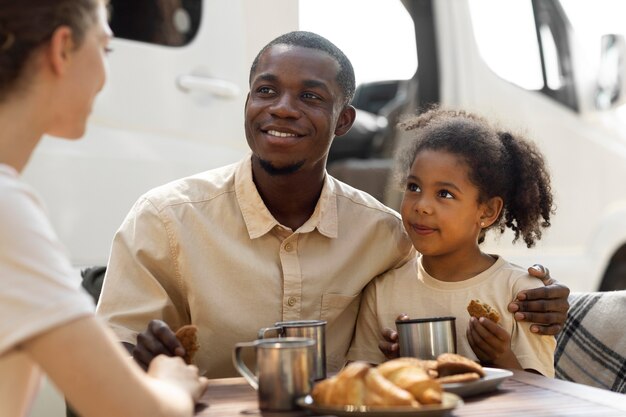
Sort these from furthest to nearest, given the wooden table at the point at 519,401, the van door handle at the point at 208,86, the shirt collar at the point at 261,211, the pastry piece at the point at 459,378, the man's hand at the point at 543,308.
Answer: the van door handle at the point at 208,86
the shirt collar at the point at 261,211
the man's hand at the point at 543,308
the pastry piece at the point at 459,378
the wooden table at the point at 519,401

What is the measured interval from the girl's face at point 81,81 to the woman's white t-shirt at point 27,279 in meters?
0.16

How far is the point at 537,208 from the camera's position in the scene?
9.12 ft

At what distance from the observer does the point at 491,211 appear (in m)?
2.74

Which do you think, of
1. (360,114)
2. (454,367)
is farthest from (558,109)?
(454,367)

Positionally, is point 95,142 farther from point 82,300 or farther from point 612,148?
point 612,148

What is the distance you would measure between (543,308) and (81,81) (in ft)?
4.39

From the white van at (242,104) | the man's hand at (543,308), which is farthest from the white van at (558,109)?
the man's hand at (543,308)

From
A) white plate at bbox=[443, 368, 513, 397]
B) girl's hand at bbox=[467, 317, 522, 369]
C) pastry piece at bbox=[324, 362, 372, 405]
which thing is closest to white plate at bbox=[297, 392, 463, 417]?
pastry piece at bbox=[324, 362, 372, 405]

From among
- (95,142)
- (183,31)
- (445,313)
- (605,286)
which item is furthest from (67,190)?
(605,286)

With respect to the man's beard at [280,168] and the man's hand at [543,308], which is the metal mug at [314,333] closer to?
the man's hand at [543,308]

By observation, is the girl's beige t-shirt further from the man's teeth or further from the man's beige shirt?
the man's teeth

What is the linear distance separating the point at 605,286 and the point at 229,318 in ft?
10.3

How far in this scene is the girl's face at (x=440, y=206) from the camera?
8.45 ft

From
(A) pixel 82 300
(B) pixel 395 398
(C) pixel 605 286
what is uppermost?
(A) pixel 82 300
